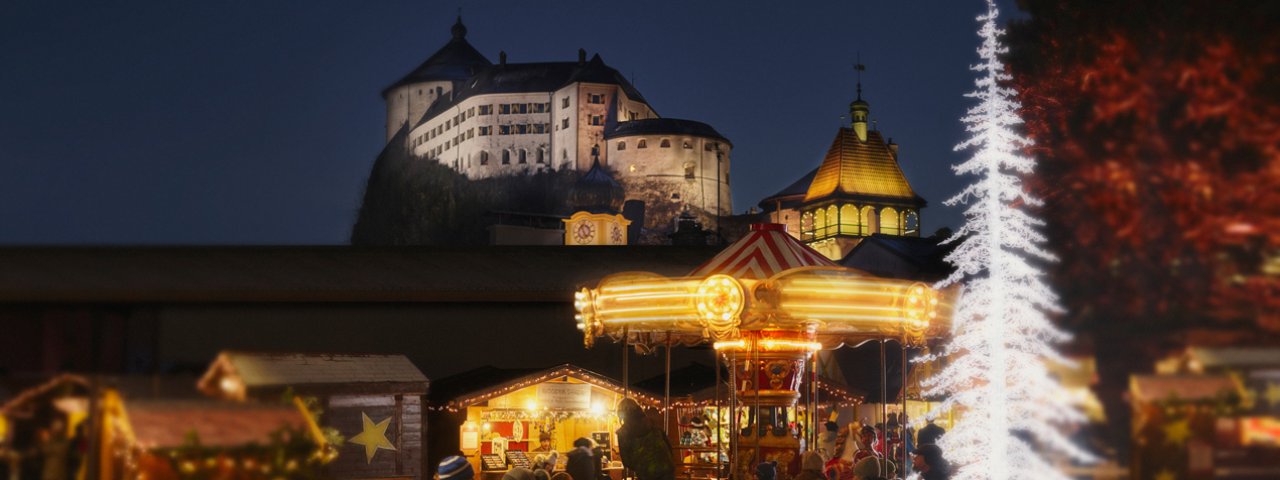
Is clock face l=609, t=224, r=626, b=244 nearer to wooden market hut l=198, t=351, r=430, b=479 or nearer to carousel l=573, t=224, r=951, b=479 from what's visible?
wooden market hut l=198, t=351, r=430, b=479

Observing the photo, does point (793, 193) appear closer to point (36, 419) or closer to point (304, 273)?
point (304, 273)

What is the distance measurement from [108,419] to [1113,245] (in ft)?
8.99

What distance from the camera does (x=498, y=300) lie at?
2412cm

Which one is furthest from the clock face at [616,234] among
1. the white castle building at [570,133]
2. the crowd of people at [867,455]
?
the crowd of people at [867,455]

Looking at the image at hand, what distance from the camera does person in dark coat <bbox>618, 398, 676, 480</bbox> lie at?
11039 mm

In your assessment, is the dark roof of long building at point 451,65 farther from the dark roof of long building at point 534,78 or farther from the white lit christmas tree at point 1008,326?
the white lit christmas tree at point 1008,326

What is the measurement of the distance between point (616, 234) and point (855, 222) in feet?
41.0

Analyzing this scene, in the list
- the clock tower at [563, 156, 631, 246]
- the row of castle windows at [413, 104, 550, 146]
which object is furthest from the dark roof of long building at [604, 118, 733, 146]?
the row of castle windows at [413, 104, 550, 146]

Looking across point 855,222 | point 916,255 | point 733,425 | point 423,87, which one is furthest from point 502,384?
point 423,87

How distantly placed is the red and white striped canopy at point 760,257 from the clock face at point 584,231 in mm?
48190

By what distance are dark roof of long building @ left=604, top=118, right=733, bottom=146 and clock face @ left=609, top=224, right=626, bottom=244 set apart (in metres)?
22.9

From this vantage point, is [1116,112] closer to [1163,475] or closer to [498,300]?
[1163,475]

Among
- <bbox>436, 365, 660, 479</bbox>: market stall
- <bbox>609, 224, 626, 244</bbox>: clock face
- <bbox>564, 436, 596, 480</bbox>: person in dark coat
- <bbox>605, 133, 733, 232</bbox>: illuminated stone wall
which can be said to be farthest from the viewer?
<bbox>605, 133, 733, 232</bbox>: illuminated stone wall

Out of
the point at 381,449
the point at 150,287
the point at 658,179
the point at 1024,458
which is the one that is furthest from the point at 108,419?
the point at 658,179
